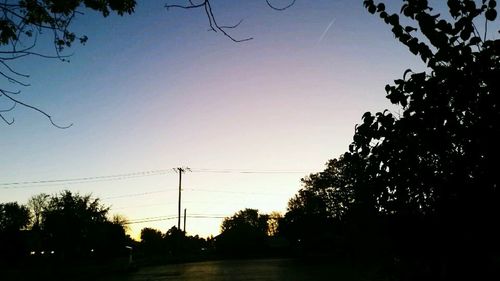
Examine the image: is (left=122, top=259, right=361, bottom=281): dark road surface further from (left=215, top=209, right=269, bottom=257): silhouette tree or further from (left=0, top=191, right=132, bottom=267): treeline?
(left=215, top=209, right=269, bottom=257): silhouette tree

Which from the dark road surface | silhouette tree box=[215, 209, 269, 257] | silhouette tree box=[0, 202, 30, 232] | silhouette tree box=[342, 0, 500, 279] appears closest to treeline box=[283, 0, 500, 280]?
silhouette tree box=[342, 0, 500, 279]

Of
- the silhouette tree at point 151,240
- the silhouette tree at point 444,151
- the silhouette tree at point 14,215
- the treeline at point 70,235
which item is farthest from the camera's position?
the silhouette tree at point 151,240

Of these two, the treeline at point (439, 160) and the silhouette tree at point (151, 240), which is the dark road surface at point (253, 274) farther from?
the silhouette tree at point (151, 240)

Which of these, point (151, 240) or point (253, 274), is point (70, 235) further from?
point (151, 240)

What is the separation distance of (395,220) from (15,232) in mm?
58078

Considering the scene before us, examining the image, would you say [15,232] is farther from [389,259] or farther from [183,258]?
[389,259]

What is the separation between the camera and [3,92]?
181 inches

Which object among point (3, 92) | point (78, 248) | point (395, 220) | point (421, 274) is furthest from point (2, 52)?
point (78, 248)

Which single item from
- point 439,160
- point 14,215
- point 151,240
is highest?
point 14,215

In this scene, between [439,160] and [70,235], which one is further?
[70,235]

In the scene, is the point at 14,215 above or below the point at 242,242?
above

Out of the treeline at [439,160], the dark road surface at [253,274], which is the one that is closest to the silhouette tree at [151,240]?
the dark road surface at [253,274]

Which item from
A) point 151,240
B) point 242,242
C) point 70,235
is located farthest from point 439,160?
point 151,240

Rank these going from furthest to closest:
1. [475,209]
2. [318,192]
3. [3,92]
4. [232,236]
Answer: [232,236] → [318,192] → [3,92] → [475,209]
